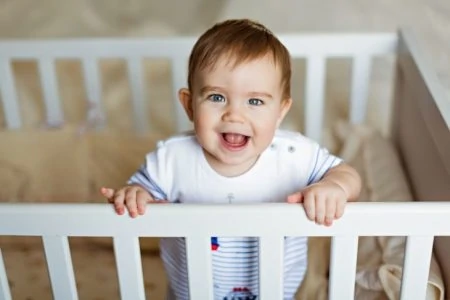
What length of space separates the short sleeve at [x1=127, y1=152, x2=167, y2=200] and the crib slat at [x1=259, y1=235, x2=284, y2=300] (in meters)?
0.22

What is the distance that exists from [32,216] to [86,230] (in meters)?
0.06

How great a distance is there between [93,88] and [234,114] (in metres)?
0.74

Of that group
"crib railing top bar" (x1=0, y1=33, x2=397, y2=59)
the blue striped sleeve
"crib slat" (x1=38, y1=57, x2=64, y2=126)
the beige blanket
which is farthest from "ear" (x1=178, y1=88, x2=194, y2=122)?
"crib slat" (x1=38, y1=57, x2=64, y2=126)

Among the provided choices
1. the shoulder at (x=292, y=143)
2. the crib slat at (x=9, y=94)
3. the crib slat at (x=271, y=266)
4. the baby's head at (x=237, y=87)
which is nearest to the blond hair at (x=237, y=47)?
the baby's head at (x=237, y=87)

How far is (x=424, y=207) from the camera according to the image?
2.53 ft

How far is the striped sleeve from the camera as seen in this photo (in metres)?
0.98

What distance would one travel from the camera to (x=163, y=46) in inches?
57.2

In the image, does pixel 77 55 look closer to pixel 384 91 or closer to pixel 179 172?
pixel 179 172

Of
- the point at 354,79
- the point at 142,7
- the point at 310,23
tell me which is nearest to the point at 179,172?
the point at 354,79

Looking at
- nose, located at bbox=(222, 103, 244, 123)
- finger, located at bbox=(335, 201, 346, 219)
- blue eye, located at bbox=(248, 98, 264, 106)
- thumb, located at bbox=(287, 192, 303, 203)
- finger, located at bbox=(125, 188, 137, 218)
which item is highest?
blue eye, located at bbox=(248, 98, 264, 106)

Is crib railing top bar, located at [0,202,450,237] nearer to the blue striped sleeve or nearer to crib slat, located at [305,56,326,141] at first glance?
the blue striped sleeve

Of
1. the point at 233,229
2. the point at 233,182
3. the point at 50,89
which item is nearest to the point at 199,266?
the point at 233,229

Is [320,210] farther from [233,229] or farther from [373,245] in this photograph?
[373,245]

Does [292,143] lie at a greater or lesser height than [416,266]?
greater
